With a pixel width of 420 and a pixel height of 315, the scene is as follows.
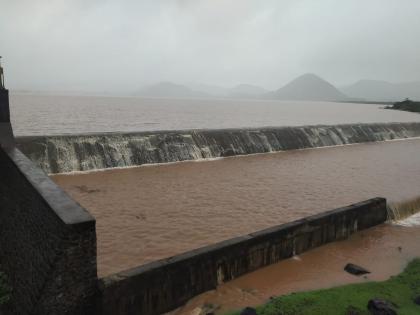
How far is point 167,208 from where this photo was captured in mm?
12078

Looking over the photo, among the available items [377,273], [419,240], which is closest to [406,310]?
[377,273]

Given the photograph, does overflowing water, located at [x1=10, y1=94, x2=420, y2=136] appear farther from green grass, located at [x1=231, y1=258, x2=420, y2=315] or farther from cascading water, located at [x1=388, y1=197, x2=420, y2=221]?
green grass, located at [x1=231, y1=258, x2=420, y2=315]

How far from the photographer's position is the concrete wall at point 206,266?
6054 millimetres

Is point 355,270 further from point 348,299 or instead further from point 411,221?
point 411,221

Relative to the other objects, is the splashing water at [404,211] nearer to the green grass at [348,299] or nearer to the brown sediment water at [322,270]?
the brown sediment water at [322,270]

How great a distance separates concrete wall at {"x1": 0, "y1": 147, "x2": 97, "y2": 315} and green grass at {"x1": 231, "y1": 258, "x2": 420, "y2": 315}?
292cm

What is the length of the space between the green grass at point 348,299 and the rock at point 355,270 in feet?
2.35

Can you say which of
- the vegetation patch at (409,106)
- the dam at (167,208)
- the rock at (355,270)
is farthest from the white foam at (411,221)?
the vegetation patch at (409,106)

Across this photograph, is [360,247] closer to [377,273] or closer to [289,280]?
[377,273]

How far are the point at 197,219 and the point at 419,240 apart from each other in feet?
20.8

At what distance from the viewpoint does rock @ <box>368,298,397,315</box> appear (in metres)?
5.90

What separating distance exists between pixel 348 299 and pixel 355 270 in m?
1.91

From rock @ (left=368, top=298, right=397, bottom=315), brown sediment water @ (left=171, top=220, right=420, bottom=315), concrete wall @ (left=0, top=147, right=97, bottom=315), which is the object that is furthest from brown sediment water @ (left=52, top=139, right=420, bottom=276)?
rock @ (left=368, top=298, right=397, bottom=315)

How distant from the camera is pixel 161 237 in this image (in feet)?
31.8
